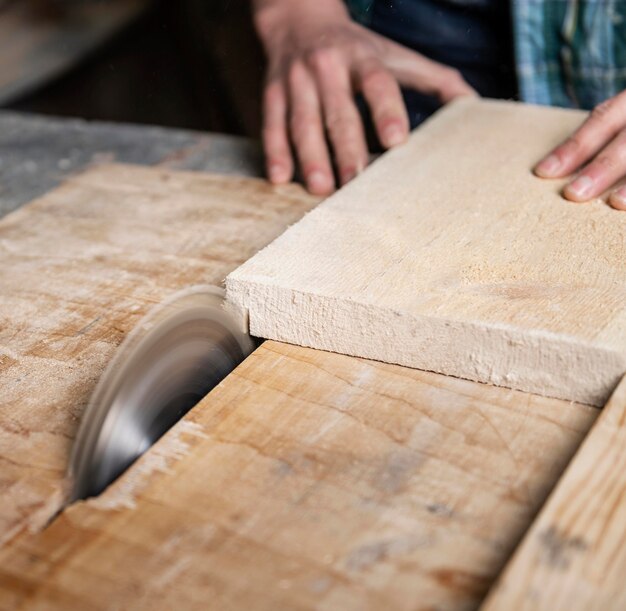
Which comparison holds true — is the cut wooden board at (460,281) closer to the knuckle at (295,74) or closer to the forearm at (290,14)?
the knuckle at (295,74)

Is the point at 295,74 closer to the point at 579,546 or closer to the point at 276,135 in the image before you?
the point at 276,135

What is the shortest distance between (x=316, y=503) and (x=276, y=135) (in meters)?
1.27

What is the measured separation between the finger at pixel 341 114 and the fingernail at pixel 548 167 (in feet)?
1.45

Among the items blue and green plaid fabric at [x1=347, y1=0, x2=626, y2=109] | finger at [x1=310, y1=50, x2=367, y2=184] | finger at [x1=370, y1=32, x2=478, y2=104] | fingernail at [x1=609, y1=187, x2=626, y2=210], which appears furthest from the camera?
blue and green plaid fabric at [x1=347, y1=0, x2=626, y2=109]

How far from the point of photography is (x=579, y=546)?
2.71 ft

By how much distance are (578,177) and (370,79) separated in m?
0.78

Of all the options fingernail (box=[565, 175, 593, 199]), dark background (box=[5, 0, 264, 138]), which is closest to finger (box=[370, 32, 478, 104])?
fingernail (box=[565, 175, 593, 199])

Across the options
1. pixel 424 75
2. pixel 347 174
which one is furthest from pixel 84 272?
pixel 424 75

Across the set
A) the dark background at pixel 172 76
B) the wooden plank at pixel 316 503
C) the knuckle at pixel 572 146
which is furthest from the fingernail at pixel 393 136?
the dark background at pixel 172 76

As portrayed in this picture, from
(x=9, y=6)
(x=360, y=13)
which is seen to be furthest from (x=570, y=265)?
(x=9, y=6)

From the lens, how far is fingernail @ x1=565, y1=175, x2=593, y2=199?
4.76ft

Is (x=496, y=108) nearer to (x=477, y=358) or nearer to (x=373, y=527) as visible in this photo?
(x=477, y=358)

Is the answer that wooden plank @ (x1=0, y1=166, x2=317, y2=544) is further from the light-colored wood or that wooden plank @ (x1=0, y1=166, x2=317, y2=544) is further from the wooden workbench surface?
the light-colored wood

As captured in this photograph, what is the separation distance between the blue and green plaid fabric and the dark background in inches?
56.0
